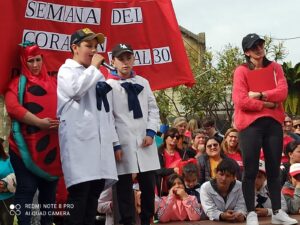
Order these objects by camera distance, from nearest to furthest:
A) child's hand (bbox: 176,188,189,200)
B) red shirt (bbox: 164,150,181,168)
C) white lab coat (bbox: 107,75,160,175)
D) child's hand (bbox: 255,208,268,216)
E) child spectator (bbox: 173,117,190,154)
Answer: white lab coat (bbox: 107,75,160,175) → child's hand (bbox: 255,208,268,216) → child's hand (bbox: 176,188,189,200) → red shirt (bbox: 164,150,181,168) → child spectator (bbox: 173,117,190,154)

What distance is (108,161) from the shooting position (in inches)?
183

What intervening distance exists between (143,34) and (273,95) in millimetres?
1665

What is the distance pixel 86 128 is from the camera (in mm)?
4594

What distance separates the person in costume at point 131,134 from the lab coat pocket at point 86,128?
0.48m

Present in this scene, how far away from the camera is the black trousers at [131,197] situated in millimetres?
5113

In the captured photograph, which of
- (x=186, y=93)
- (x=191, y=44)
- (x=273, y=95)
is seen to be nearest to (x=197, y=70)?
(x=186, y=93)

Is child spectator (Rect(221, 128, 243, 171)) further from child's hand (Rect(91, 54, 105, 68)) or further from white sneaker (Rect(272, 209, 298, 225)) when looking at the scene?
child's hand (Rect(91, 54, 105, 68))

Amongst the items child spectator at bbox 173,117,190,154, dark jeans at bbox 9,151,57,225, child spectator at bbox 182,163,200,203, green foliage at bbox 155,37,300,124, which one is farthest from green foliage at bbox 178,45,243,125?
dark jeans at bbox 9,151,57,225

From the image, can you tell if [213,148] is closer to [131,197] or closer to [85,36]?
[131,197]

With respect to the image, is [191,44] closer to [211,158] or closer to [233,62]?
[233,62]

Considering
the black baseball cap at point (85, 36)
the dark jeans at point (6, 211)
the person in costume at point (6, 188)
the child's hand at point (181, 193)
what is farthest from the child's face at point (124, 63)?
the child's hand at point (181, 193)

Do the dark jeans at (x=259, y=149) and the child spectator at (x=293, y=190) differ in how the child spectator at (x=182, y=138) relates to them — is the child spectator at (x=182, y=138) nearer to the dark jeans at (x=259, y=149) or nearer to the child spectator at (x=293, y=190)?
the child spectator at (x=293, y=190)

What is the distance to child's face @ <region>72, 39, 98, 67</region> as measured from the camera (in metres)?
4.84

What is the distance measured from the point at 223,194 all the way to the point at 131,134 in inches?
74.5
